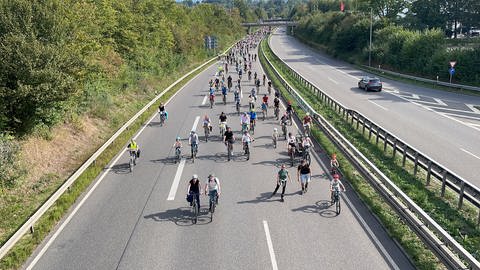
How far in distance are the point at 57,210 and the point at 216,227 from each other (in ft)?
19.0

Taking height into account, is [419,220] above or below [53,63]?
below

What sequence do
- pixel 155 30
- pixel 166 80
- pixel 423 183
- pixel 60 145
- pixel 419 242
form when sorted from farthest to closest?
pixel 155 30 → pixel 166 80 → pixel 60 145 → pixel 423 183 → pixel 419 242

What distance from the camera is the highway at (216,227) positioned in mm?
12102

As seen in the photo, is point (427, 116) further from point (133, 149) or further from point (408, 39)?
point (408, 39)

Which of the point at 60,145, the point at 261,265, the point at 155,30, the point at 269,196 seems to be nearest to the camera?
the point at 261,265

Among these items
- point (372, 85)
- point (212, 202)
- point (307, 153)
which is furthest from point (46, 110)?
point (372, 85)

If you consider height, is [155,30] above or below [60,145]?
above

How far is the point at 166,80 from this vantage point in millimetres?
49750

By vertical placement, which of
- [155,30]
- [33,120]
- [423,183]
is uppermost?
[155,30]

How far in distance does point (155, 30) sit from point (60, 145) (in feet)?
124

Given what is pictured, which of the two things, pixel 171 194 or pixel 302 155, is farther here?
pixel 302 155

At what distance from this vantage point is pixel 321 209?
1555 centimetres

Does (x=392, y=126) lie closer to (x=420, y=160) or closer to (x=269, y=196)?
(x=420, y=160)

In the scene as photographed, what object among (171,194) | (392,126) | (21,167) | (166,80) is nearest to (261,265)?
(171,194)
